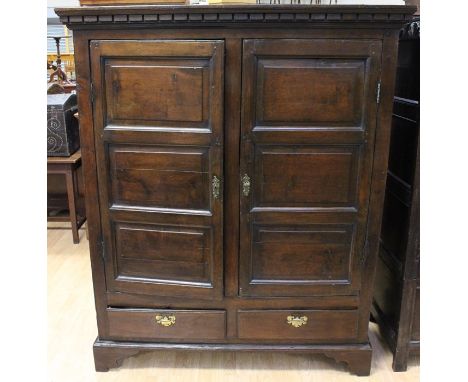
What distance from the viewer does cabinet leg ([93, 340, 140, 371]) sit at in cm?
169

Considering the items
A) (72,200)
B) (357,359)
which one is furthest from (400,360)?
(72,200)

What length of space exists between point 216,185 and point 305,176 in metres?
0.30

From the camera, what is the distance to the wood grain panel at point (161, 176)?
4.82 feet

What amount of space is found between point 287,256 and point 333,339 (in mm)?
386

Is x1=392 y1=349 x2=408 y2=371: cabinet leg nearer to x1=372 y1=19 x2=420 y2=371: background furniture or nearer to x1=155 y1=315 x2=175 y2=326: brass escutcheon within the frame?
x1=372 y1=19 x2=420 y2=371: background furniture

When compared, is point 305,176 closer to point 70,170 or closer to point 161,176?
point 161,176

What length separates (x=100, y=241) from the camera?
62.6 inches

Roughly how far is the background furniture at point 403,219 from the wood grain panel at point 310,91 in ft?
1.01

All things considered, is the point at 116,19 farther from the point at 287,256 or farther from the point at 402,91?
the point at 402,91

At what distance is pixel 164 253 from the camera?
1581mm

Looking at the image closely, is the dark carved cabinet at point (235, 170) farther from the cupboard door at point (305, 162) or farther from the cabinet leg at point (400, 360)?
the cabinet leg at point (400, 360)

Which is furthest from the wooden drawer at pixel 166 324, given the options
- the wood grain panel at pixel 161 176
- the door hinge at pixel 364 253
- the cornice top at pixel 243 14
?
the cornice top at pixel 243 14

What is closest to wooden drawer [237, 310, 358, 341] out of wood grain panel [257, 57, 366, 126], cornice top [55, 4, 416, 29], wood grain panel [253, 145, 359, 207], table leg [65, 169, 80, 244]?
wood grain panel [253, 145, 359, 207]

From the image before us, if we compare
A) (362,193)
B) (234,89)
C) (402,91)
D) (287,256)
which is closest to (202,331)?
(287,256)
